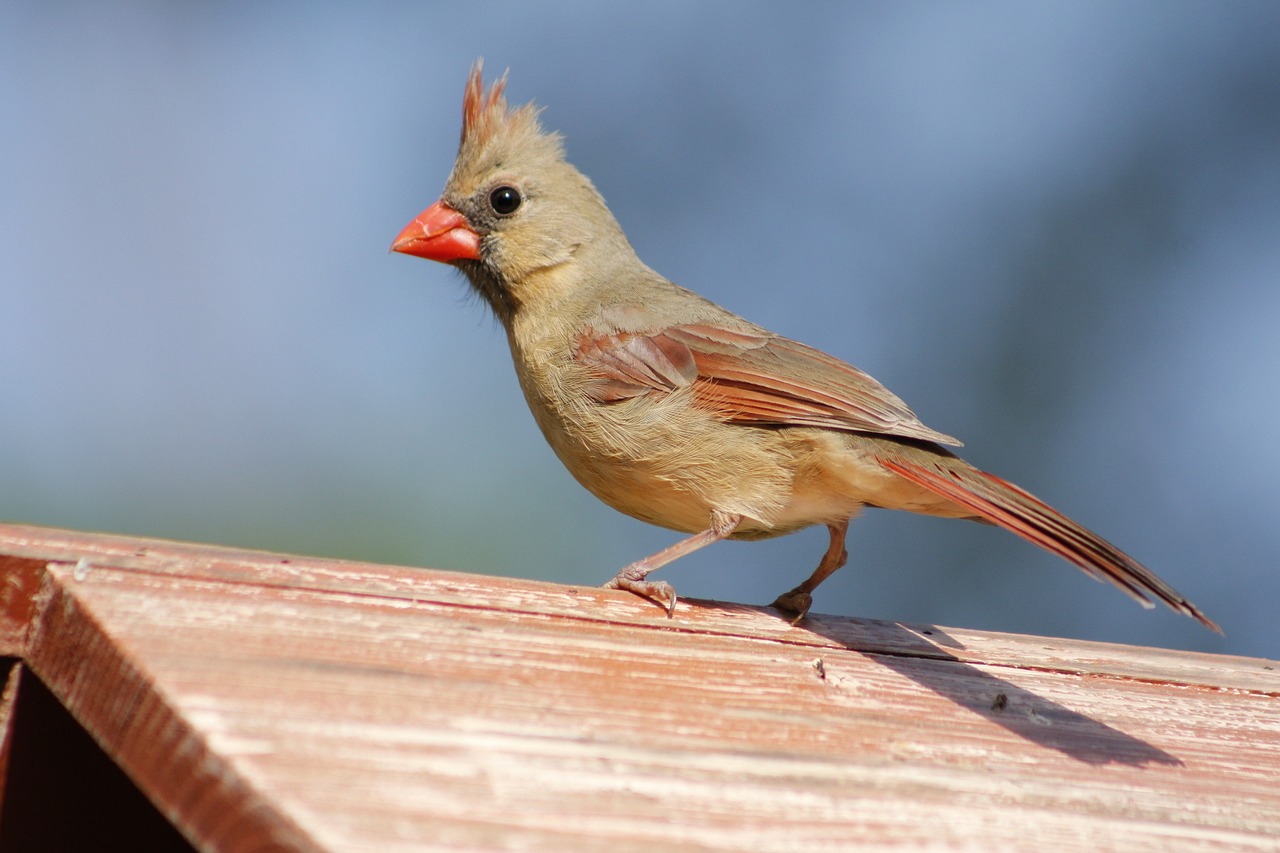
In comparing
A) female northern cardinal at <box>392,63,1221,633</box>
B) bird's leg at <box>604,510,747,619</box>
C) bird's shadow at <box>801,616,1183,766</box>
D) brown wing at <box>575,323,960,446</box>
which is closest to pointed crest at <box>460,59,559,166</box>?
female northern cardinal at <box>392,63,1221,633</box>

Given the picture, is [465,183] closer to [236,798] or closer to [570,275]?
[570,275]

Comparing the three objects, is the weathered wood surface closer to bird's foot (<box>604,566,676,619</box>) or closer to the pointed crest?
bird's foot (<box>604,566,676,619</box>)

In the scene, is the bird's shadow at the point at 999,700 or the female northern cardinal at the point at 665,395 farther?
the female northern cardinal at the point at 665,395

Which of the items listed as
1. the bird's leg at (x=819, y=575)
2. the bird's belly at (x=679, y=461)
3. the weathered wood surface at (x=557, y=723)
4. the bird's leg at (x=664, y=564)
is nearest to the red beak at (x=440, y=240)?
the bird's belly at (x=679, y=461)

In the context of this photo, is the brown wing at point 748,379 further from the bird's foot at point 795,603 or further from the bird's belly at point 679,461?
the bird's foot at point 795,603

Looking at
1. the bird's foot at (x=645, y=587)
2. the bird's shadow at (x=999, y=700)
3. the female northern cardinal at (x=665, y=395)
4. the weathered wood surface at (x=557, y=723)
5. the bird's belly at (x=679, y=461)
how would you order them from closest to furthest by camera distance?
the weathered wood surface at (x=557, y=723)
the bird's shadow at (x=999, y=700)
the bird's foot at (x=645, y=587)
the female northern cardinal at (x=665, y=395)
the bird's belly at (x=679, y=461)

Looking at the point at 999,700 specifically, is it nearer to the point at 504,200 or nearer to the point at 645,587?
the point at 645,587

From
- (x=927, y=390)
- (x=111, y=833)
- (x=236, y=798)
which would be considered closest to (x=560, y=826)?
(x=236, y=798)
